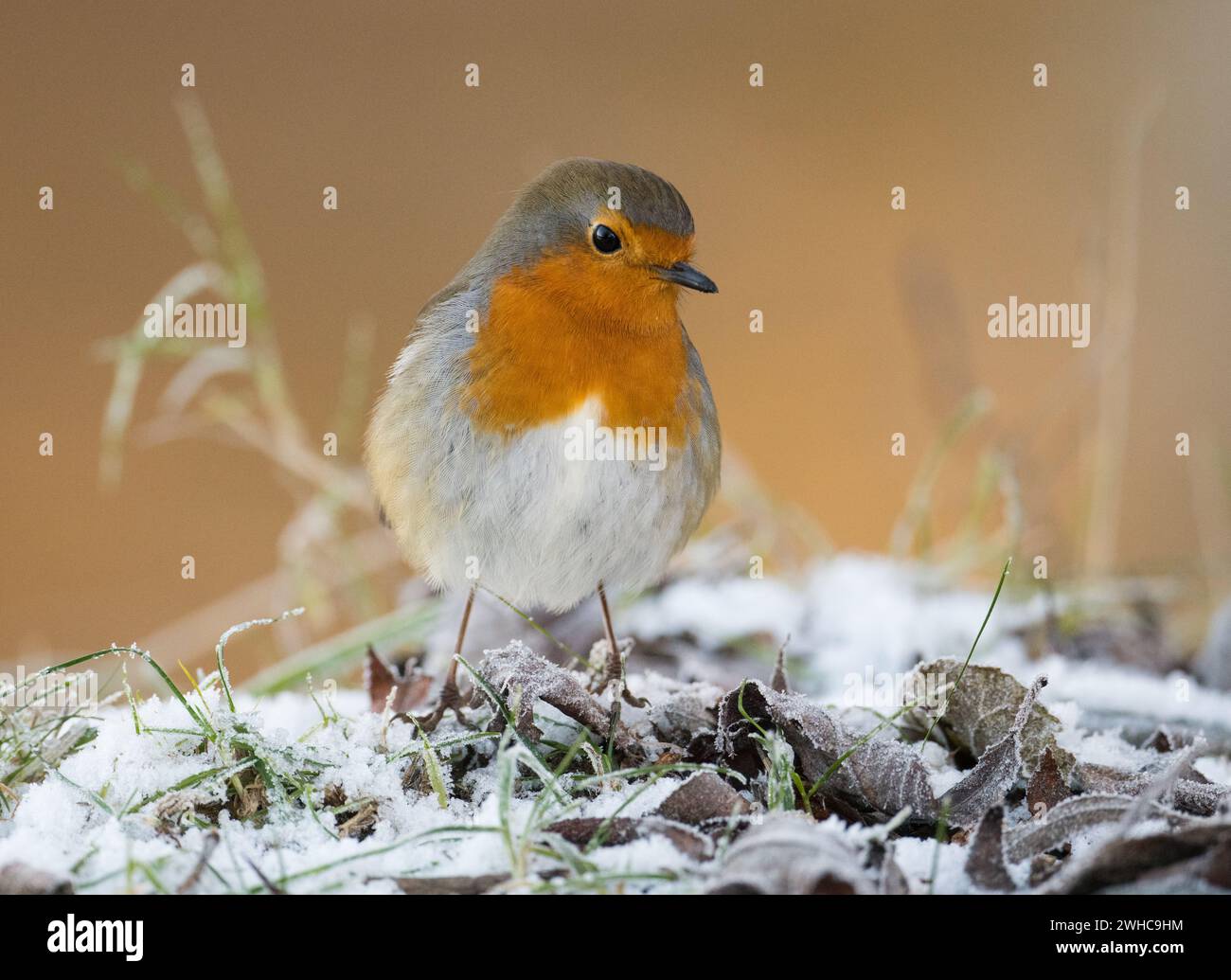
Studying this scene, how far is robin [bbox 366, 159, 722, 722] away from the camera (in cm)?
185

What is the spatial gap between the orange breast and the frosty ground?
44 cm

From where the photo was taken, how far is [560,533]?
1.89 meters

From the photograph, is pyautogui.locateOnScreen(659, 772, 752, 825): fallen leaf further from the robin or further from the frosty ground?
the robin

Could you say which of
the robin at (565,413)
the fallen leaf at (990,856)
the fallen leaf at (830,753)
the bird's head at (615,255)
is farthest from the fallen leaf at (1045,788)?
the bird's head at (615,255)

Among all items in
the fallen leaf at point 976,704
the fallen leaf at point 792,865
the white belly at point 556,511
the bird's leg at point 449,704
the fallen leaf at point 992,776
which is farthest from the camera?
the white belly at point 556,511

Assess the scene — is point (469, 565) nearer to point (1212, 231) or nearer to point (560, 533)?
point (560, 533)

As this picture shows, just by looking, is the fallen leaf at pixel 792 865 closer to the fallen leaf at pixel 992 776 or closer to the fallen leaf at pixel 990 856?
the fallen leaf at pixel 990 856

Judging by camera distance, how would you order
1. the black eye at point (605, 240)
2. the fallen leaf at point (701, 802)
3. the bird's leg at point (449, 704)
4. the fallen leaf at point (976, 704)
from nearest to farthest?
the fallen leaf at point (701, 802) < the fallen leaf at point (976, 704) < the bird's leg at point (449, 704) < the black eye at point (605, 240)

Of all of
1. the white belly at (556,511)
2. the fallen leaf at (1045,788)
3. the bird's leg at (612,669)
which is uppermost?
the white belly at (556,511)

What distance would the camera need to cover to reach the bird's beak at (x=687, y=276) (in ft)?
6.23

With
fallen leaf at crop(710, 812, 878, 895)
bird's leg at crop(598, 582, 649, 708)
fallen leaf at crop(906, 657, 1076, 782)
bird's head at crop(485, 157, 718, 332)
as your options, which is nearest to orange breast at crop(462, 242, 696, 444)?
bird's head at crop(485, 157, 718, 332)
